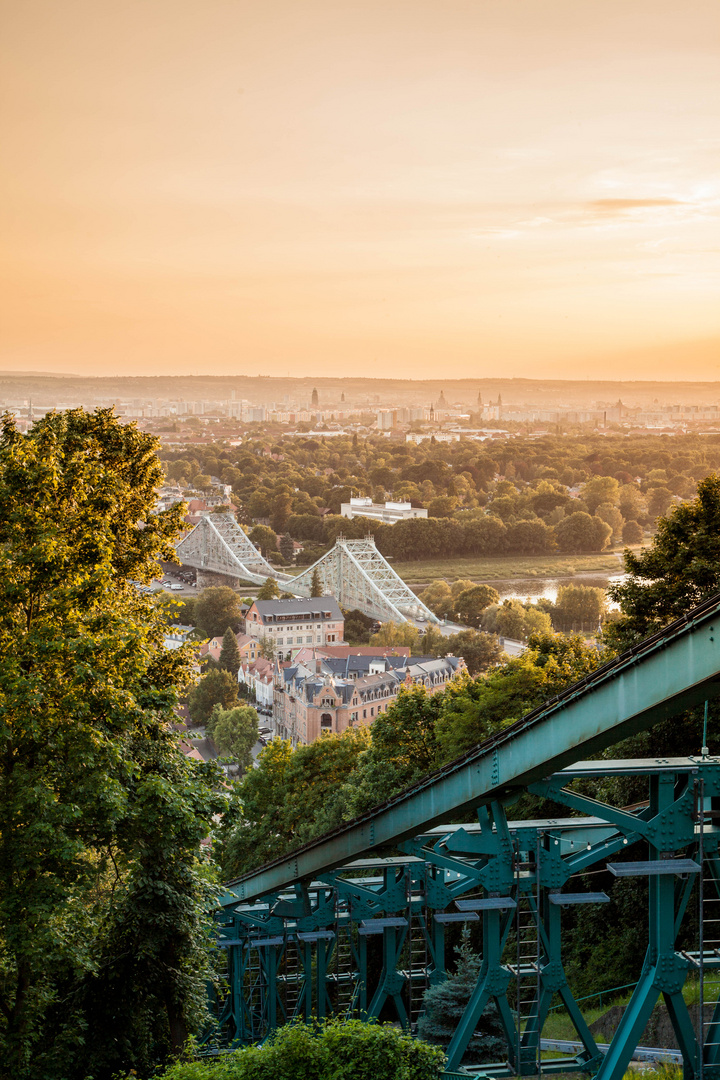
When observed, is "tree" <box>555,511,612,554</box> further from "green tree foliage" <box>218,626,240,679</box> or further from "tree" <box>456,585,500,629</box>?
"green tree foliage" <box>218,626,240,679</box>

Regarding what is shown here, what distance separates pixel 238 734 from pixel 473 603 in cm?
4102

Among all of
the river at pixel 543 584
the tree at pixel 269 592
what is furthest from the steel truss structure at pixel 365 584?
the river at pixel 543 584

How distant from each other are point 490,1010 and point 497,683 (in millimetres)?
9948

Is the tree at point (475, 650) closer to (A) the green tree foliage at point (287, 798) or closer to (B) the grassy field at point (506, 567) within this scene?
(B) the grassy field at point (506, 567)

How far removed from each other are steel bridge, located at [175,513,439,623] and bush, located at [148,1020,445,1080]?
81.4 metres

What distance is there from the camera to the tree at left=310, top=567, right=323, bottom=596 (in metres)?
101

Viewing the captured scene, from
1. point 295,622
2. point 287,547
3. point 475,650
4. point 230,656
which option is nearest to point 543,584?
point 295,622

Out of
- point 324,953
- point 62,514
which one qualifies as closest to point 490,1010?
point 324,953

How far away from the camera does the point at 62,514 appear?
37.4ft

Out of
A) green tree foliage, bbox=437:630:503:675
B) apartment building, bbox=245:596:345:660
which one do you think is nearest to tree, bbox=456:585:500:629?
apartment building, bbox=245:596:345:660

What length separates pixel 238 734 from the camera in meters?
54.0

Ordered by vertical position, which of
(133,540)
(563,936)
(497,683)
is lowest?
(563,936)

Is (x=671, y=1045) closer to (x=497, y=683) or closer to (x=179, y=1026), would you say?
(x=179, y=1026)

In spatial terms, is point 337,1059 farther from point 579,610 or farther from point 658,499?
point 658,499
